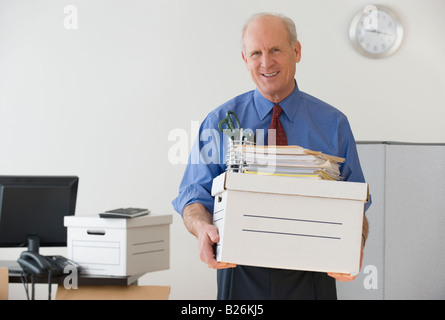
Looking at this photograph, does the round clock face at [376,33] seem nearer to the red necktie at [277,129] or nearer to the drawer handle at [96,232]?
the drawer handle at [96,232]

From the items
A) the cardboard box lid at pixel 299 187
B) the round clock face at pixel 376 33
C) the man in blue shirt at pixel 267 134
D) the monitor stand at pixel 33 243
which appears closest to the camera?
the cardboard box lid at pixel 299 187

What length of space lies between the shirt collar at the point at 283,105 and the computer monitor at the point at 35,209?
130 cm

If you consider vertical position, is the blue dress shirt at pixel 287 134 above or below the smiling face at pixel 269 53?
below

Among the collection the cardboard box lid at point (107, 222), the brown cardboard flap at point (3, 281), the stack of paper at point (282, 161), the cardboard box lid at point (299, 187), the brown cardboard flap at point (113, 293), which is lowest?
the brown cardboard flap at point (113, 293)

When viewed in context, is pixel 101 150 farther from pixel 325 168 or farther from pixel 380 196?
pixel 325 168

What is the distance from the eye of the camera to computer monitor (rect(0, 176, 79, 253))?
2.60 m

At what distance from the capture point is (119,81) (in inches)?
150

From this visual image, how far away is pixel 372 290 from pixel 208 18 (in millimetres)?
2053

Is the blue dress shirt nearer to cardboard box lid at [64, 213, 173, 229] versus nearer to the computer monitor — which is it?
cardboard box lid at [64, 213, 173, 229]

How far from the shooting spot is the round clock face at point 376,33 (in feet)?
12.2

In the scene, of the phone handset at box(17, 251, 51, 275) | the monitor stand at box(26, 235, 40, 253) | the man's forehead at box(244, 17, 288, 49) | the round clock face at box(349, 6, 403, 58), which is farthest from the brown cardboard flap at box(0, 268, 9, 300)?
the round clock face at box(349, 6, 403, 58)

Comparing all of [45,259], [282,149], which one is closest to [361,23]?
[45,259]

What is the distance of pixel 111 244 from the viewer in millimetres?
2434

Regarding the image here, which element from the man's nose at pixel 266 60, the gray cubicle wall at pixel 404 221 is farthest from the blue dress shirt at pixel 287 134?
the gray cubicle wall at pixel 404 221
